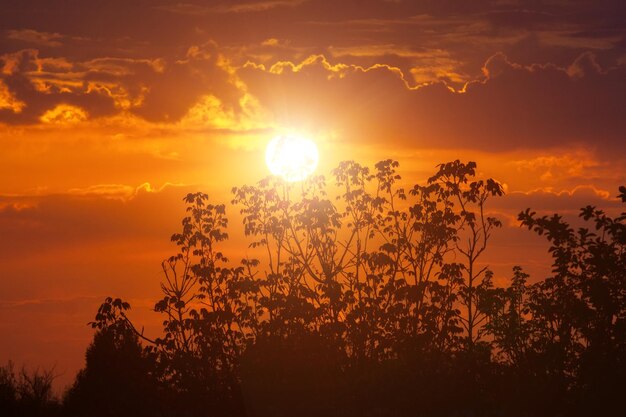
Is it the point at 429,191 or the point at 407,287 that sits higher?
the point at 429,191

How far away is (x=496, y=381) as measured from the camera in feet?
67.6

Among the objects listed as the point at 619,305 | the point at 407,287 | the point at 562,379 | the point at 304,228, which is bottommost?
the point at 562,379

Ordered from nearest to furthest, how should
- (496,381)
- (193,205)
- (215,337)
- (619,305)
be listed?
(619,305) < (496,381) < (215,337) < (193,205)

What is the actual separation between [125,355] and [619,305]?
11.8 m

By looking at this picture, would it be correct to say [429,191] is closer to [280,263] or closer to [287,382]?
[280,263]

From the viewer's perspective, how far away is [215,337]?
22.0m

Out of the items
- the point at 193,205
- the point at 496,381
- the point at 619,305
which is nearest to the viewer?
the point at 619,305

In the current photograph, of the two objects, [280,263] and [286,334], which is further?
[280,263]

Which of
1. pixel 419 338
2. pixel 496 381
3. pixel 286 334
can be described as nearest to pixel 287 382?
pixel 286 334

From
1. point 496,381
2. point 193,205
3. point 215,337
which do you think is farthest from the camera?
point 193,205

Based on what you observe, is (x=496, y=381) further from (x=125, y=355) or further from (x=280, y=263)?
(x=125, y=355)

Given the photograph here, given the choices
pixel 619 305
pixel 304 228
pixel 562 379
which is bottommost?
pixel 562 379

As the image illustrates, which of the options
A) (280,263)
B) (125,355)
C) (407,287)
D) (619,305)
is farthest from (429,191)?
(125,355)

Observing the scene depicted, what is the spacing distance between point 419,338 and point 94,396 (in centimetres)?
823
